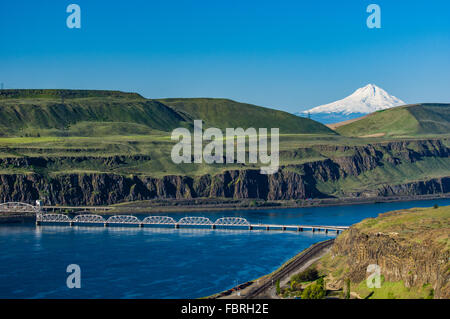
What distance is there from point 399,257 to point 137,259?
191ft

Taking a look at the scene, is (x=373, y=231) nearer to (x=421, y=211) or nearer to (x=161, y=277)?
(x=421, y=211)

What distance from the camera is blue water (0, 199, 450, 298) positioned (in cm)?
10812

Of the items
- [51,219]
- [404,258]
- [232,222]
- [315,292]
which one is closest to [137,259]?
[315,292]

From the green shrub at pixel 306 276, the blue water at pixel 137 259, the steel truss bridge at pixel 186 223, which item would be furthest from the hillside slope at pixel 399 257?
the steel truss bridge at pixel 186 223

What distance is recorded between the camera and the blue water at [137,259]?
108 m

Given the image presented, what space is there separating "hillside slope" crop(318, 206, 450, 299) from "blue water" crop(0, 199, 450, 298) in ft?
52.5

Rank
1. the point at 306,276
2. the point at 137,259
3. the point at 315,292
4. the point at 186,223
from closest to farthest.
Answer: the point at 315,292, the point at 306,276, the point at 137,259, the point at 186,223

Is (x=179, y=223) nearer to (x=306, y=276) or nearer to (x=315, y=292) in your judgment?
(x=306, y=276)

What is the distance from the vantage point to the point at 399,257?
8906cm

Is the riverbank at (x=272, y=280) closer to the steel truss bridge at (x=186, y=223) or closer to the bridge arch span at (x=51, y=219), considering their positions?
the steel truss bridge at (x=186, y=223)

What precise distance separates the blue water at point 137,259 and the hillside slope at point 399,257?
52.5ft

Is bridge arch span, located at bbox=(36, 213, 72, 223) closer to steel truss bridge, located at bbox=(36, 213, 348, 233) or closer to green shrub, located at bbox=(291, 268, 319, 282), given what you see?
steel truss bridge, located at bbox=(36, 213, 348, 233)

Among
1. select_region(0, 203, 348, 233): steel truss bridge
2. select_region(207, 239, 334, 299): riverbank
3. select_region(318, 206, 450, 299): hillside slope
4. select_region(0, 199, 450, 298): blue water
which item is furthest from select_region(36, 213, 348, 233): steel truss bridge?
select_region(318, 206, 450, 299): hillside slope

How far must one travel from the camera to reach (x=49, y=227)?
608ft
